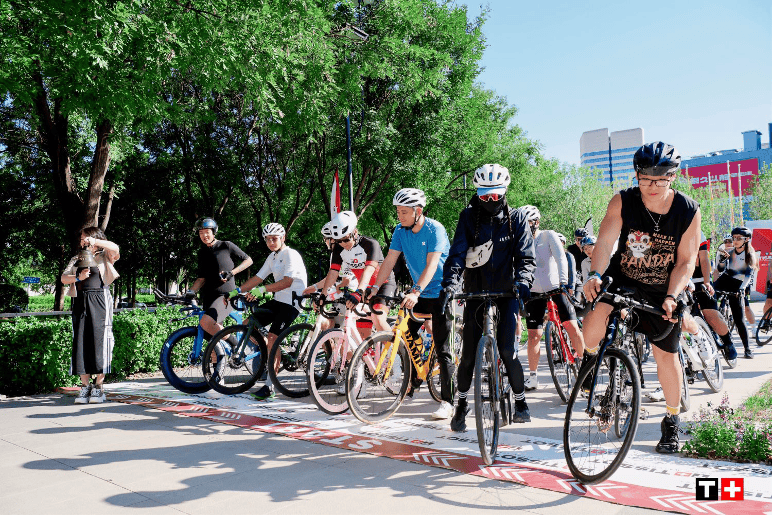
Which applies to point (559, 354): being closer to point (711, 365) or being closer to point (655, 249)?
point (711, 365)

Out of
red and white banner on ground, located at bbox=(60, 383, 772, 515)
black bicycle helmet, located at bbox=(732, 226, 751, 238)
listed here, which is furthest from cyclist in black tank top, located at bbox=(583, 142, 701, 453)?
black bicycle helmet, located at bbox=(732, 226, 751, 238)

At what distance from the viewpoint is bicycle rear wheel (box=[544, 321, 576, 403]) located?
654 centimetres

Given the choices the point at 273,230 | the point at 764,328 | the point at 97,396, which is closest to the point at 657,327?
the point at 273,230

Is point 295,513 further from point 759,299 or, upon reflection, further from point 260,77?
point 759,299

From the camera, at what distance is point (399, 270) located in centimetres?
687

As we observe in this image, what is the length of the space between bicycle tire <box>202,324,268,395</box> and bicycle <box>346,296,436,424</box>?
171 centimetres

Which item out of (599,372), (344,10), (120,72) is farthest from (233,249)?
(344,10)

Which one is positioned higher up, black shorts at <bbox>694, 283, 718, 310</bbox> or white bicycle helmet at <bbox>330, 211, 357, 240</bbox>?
white bicycle helmet at <bbox>330, 211, 357, 240</bbox>

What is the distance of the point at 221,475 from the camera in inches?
165

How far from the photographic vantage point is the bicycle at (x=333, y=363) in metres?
6.04

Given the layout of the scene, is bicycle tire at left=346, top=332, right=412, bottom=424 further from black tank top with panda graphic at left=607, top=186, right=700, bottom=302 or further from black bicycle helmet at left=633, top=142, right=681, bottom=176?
black bicycle helmet at left=633, top=142, right=681, bottom=176

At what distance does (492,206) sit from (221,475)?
282 cm

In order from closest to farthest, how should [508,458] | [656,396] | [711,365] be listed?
[508,458] → [656,396] → [711,365]

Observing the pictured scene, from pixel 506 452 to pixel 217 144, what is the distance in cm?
2052
